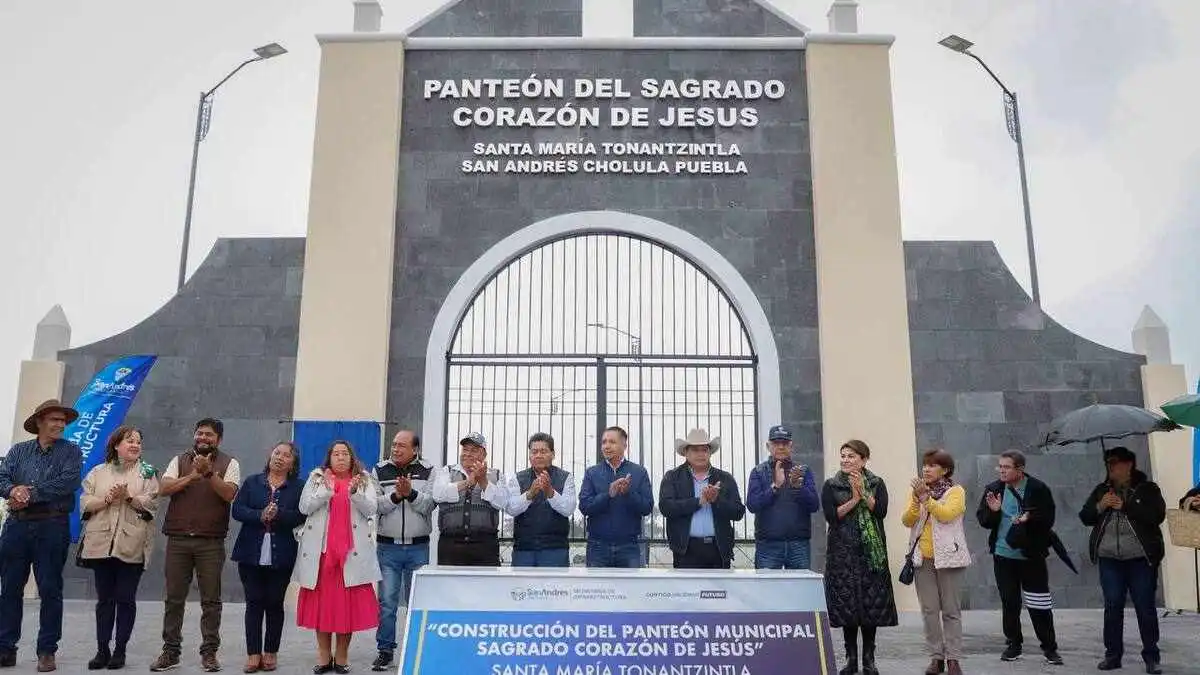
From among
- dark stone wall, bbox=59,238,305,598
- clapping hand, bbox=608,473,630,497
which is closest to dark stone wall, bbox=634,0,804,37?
dark stone wall, bbox=59,238,305,598

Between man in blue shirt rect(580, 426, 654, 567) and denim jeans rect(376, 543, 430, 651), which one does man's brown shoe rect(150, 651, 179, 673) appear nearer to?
denim jeans rect(376, 543, 430, 651)

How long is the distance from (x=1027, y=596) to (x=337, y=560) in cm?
493

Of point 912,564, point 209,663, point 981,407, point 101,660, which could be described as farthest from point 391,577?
point 981,407

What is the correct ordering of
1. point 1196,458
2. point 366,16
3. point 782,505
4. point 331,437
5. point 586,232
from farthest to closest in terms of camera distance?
point 366,16 → point 586,232 → point 331,437 → point 1196,458 → point 782,505

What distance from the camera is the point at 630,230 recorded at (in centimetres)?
1041

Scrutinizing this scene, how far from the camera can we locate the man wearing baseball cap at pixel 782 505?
21.5ft

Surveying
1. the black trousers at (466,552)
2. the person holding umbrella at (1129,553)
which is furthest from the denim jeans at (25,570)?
the person holding umbrella at (1129,553)

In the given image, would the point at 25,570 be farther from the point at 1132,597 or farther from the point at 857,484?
the point at 1132,597

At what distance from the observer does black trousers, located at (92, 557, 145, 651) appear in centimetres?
614

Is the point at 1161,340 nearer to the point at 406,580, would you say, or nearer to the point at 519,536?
the point at 519,536

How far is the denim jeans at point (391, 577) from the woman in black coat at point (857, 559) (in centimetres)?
282

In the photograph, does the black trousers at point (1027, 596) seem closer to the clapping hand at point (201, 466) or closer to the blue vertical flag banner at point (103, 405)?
the clapping hand at point (201, 466)

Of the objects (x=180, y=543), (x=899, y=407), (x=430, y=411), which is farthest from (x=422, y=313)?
(x=899, y=407)

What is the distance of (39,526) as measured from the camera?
246 inches
